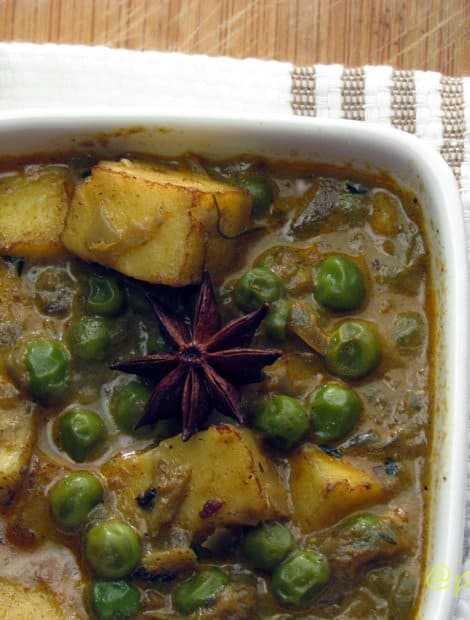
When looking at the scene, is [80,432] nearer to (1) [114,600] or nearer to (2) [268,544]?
(1) [114,600]

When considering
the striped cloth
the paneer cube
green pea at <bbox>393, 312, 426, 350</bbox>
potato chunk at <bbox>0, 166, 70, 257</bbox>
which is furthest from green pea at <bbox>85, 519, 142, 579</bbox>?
the striped cloth

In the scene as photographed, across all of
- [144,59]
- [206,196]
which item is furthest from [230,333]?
[144,59]

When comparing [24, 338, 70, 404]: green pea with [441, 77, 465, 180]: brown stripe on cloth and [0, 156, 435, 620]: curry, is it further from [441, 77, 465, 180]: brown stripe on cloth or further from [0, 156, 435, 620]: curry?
[441, 77, 465, 180]: brown stripe on cloth

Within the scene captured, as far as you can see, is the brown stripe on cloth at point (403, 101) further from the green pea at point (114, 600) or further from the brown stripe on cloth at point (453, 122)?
the green pea at point (114, 600)

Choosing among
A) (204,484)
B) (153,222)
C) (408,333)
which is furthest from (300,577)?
(153,222)

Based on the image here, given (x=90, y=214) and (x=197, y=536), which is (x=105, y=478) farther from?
(x=90, y=214)

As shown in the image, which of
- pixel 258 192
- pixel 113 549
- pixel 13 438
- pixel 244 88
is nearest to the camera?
pixel 113 549

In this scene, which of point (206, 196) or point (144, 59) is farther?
point (144, 59)

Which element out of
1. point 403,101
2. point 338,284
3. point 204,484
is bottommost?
point 204,484
